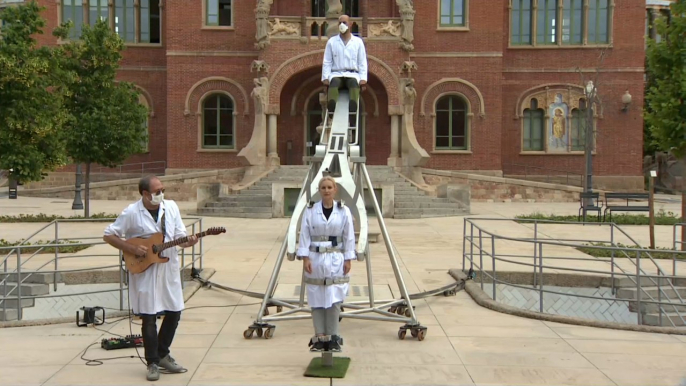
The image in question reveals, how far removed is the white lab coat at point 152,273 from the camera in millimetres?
7859

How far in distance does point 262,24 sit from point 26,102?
15.1m

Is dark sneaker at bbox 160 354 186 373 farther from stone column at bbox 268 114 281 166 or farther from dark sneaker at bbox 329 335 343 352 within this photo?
stone column at bbox 268 114 281 166

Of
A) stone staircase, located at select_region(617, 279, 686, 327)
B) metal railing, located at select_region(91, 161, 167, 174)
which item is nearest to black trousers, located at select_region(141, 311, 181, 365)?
stone staircase, located at select_region(617, 279, 686, 327)

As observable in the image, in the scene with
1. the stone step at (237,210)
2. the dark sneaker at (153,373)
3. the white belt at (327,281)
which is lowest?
the dark sneaker at (153,373)

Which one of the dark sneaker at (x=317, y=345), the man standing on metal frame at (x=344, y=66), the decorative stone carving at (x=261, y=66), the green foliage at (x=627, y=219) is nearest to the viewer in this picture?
the dark sneaker at (x=317, y=345)

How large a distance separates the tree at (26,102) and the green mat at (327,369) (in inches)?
451

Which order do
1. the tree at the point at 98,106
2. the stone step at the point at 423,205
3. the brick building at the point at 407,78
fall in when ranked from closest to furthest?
the tree at the point at 98,106 < the stone step at the point at 423,205 < the brick building at the point at 407,78

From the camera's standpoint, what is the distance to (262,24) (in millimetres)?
31750

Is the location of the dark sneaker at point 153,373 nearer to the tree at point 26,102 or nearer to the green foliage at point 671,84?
the tree at point 26,102

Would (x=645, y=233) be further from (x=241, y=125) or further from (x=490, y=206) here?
(x=241, y=125)

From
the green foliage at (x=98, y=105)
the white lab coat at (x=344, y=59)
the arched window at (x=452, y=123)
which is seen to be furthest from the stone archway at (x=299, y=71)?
the white lab coat at (x=344, y=59)

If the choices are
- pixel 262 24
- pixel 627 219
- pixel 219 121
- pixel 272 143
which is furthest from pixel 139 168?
pixel 627 219

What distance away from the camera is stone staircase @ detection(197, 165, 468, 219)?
26.9 m

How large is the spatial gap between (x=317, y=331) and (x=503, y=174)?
30.5m
